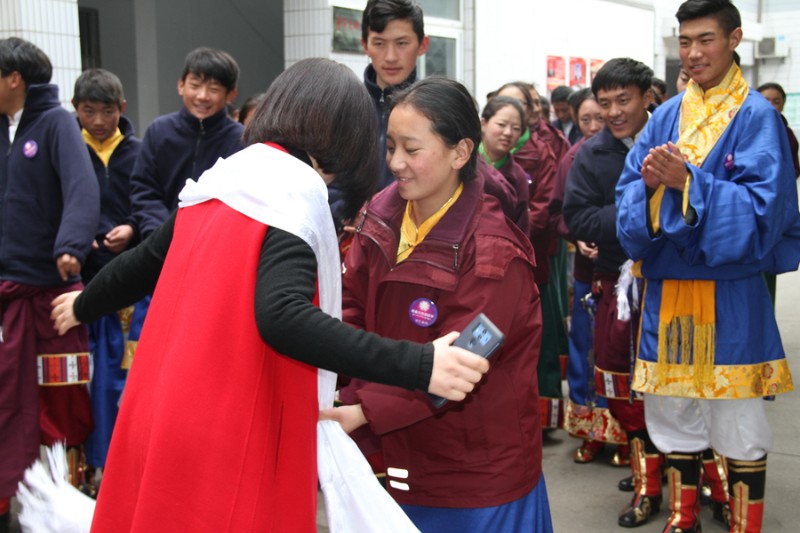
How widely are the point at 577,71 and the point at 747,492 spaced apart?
34.8 feet

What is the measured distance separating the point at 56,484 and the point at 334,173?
3.08ft

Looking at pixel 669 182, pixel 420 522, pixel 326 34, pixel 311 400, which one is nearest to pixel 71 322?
pixel 311 400

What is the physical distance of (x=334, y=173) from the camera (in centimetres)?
193

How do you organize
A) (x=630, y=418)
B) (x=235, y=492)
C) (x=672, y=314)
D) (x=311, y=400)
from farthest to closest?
1. (x=630, y=418)
2. (x=672, y=314)
3. (x=311, y=400)
4. (x=235, y=492)

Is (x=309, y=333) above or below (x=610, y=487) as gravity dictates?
above

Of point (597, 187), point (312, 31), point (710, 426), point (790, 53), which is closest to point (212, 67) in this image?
point (597, 187)

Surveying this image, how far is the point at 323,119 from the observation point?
185cm

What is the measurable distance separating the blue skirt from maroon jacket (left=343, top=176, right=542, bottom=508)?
2 centimetres

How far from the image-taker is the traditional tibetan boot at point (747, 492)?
10.7 feet

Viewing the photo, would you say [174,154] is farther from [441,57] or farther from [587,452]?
[441,57]

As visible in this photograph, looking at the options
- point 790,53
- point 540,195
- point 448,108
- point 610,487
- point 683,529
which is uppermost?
point 790,53

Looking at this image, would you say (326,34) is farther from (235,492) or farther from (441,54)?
(235,492)

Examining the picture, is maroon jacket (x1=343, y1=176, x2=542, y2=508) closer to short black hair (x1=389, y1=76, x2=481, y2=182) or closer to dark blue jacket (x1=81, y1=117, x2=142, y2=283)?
short black hair (x1=389, y1=76, x2=481, y2=182)

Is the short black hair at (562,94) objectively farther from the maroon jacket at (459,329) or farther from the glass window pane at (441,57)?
the maroon jacket at (459,329)
